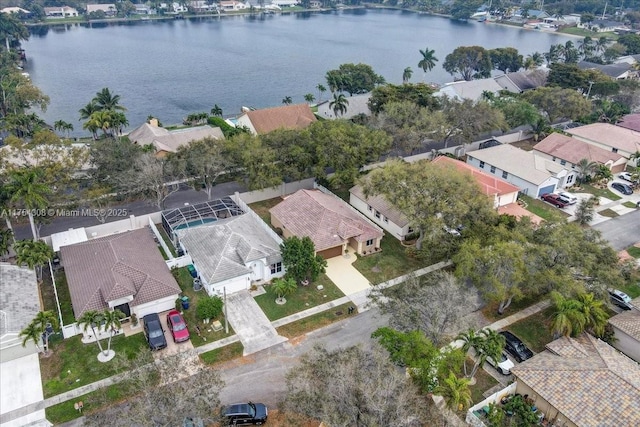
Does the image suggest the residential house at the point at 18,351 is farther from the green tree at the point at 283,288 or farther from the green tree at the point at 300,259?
the green tree at the point at 300,259

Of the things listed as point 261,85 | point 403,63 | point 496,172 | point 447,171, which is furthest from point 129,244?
point 403,63

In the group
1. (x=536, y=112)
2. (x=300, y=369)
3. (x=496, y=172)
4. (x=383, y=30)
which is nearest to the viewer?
(x=300, y=369)

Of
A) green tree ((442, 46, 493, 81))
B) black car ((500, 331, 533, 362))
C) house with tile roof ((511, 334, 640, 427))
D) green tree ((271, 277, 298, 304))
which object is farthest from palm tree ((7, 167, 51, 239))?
green tree ((442, 46, 493, 81))

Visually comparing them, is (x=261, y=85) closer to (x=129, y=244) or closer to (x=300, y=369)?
(x=129, y=244)

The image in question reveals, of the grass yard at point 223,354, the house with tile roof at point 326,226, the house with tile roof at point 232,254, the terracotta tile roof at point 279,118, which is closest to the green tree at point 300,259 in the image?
the house with tile roof at point 232,254

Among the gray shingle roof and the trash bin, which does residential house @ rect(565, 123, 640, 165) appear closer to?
the gray shingle roof

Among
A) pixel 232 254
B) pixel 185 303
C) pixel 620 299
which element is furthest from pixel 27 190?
pixel 620 299
